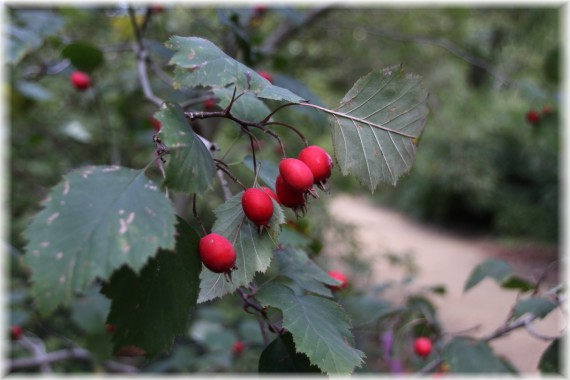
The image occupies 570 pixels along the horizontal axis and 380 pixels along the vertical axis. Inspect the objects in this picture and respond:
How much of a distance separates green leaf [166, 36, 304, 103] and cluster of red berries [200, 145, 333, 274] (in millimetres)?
90

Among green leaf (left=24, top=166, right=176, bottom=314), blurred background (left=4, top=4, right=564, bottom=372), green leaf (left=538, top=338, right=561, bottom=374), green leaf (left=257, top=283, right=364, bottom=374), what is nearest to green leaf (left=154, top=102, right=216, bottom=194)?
green leaf (left=24, top=166, right=176, bottom=314)

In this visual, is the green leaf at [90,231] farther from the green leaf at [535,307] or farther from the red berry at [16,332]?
the red berry at [16,332]

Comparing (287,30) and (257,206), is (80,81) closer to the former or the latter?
(287,30)

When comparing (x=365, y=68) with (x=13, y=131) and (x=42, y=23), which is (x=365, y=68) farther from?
(x=42, y=23)

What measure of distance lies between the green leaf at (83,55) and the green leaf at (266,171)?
988 mm

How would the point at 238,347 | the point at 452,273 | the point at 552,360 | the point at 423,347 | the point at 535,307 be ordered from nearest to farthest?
the point at 535,307, the point at 552,360, the point at 423,347, the point at 238,347, the point at 452,273

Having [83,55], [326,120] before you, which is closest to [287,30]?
[326,120]

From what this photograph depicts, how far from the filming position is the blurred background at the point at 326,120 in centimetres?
207

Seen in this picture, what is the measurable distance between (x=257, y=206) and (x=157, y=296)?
193 mm

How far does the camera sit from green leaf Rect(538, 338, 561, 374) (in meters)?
1.30

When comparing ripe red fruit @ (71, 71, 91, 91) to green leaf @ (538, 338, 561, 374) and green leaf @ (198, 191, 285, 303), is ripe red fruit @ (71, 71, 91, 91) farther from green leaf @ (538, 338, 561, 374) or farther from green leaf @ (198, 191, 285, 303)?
green leaf @ (538, 338, 561, 374)

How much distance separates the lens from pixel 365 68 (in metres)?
5.75

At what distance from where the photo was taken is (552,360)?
4.32 ft

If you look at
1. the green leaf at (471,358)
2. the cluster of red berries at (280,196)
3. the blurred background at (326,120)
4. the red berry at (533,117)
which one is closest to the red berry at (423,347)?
the green leaf at (471,358)
